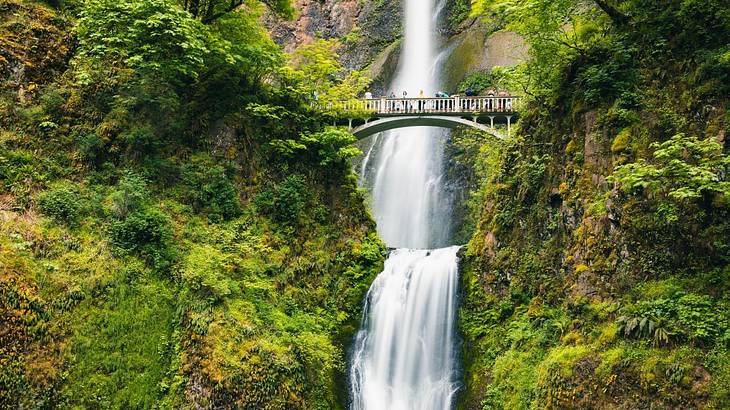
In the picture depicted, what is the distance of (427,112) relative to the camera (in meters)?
19.3

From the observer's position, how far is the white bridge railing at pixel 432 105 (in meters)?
18.7

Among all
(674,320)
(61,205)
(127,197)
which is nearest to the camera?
(674,320)

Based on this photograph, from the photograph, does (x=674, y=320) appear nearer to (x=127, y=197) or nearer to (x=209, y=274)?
(x=209, y=274)

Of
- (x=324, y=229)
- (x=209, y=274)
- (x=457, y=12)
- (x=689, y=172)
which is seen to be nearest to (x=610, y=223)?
(x=689, y=172)

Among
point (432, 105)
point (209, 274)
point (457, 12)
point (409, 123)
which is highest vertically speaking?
point (457, 12)

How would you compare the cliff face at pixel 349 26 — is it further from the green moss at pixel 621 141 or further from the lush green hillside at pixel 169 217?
the green moss at pixel 621 141

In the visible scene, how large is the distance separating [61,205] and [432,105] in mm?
12904

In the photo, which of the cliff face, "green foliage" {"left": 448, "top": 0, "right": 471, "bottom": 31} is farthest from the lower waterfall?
the cliff face

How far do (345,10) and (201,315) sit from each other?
1183 inches

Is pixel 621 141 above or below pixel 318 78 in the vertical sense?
below

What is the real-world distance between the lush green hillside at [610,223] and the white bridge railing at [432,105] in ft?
11.6

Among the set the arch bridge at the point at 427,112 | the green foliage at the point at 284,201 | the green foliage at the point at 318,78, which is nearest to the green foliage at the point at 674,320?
the green foliage at the point at 284,201

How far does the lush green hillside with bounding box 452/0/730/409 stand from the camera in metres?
8.14

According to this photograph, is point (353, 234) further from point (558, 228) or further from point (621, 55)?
point (621, 55)
